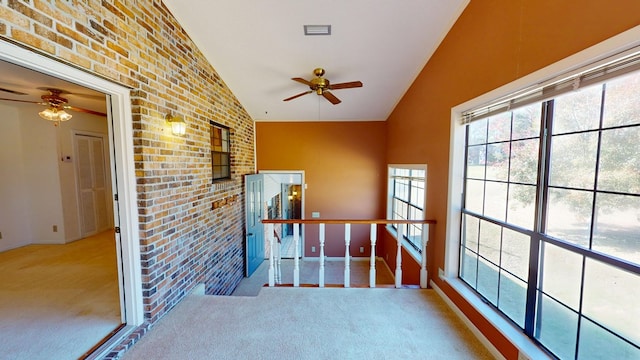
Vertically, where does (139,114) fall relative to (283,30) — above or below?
below

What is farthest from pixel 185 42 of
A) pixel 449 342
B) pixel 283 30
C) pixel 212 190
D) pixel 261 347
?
pixel 449 342

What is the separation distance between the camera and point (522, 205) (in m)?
1.61

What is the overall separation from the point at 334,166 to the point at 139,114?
3.74 metres

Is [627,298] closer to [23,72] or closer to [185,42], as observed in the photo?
[185,42]

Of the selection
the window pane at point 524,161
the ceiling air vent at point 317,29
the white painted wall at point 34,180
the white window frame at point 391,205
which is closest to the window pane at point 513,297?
the window pane at point 524,161

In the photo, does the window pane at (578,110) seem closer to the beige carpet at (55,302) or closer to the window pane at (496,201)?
the window pane at (496,201)

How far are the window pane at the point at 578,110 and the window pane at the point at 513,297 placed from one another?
110cm

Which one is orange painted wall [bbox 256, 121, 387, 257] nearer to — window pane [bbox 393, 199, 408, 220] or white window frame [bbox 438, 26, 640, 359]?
window pane [bbox 393, 199, 408, 220]

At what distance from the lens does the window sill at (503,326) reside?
1.40 metres

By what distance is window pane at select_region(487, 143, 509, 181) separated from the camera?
176cm

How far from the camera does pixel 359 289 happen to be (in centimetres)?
250

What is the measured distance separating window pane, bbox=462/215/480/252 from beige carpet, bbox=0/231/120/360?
10.6ft

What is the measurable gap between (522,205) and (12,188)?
6.68 metres

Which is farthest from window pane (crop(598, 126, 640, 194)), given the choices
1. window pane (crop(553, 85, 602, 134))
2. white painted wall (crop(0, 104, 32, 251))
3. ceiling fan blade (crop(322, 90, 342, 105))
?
white painted wall (crop(0, 104, 32, 251))
